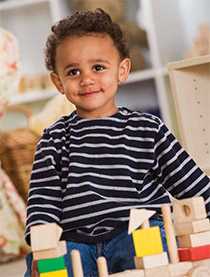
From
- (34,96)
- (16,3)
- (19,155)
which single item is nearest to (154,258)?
(19,155)

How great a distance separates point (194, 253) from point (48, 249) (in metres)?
0.22

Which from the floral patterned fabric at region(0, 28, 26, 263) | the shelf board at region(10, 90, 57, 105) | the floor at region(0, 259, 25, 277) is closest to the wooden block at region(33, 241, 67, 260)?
the floor at region(0, 259, 25, 277)

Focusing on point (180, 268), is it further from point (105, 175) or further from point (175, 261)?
point (105, 175)

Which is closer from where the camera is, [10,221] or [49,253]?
[49,253]

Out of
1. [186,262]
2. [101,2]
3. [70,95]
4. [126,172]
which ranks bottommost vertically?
[186,262]

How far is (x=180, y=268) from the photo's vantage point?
1.28 m

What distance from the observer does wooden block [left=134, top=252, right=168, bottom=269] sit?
1.26 m

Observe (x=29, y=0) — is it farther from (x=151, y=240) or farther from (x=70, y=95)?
(x=151, y=240)

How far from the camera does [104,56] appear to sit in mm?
1571

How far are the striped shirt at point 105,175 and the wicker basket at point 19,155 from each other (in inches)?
70.3

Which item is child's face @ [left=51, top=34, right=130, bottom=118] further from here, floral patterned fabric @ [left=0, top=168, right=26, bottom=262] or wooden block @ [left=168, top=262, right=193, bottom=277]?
floral patterned fabric @ [left=0, top=168, right=26, bottom=262]

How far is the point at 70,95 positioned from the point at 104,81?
0.07 metres

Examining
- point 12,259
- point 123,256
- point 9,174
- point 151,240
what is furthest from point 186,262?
point 9,174

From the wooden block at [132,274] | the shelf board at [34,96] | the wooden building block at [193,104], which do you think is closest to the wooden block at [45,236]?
the wooden block at [132,274]
